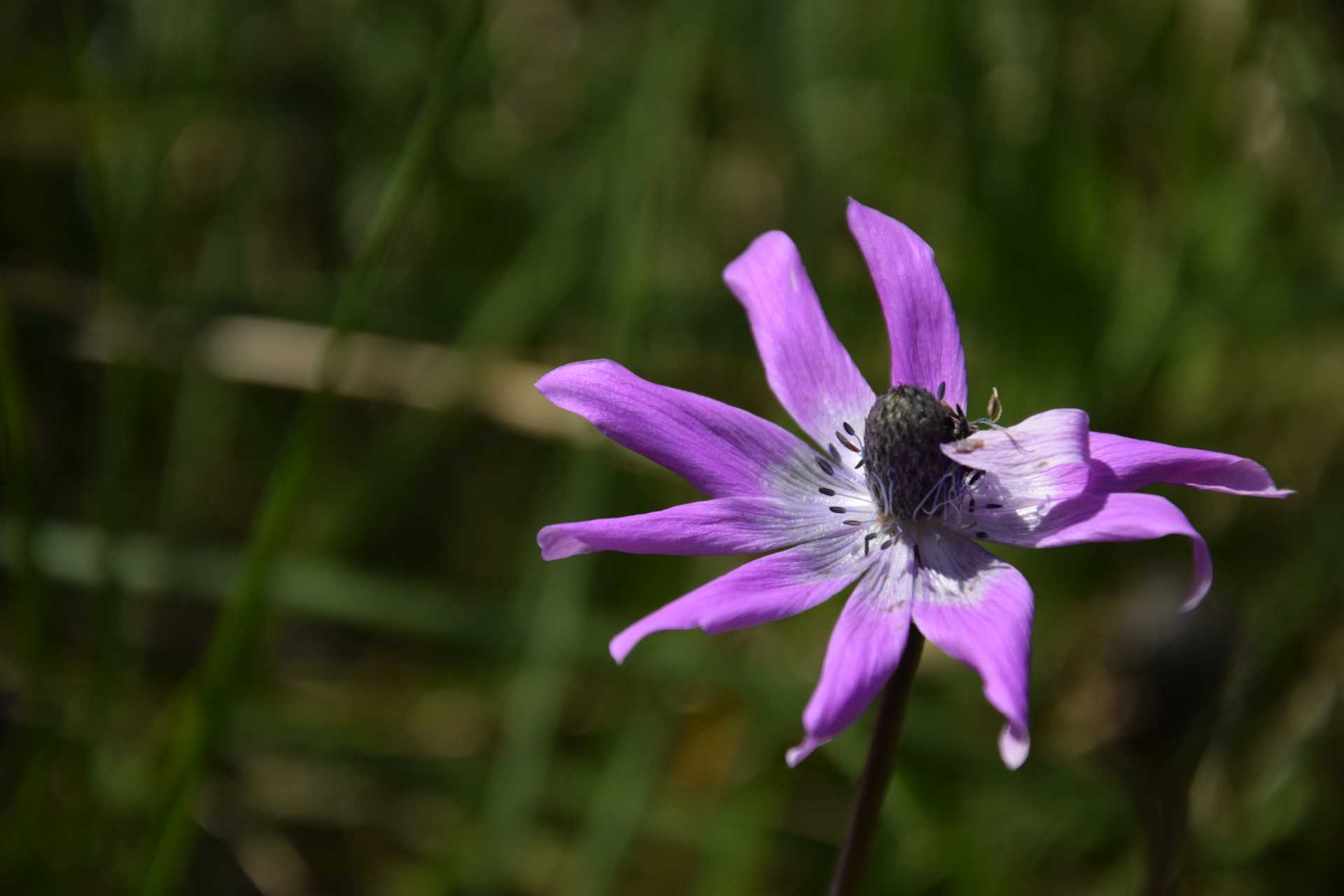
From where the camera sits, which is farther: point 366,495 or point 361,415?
point 361,415

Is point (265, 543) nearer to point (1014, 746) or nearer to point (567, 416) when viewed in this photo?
point (1014, 746)

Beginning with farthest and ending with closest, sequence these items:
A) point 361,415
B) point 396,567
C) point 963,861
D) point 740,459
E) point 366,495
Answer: point 361,415 < point 396,567 < point 366,495 < point 963,861 < point 740,459

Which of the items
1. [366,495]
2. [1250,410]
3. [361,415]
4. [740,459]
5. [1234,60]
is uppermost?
[1234,60]

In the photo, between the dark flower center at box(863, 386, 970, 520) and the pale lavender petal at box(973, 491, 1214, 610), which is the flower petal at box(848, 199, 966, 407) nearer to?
the dark flower center at box(863, 386, 970, 520)

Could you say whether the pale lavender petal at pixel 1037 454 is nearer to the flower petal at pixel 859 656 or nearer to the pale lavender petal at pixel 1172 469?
the pale lavender petal at pixel 1172 469

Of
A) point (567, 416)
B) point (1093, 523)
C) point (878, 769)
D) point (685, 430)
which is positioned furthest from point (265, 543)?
point (567, 416)

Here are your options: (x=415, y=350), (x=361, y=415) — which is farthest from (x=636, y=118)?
(x=361, y=415)

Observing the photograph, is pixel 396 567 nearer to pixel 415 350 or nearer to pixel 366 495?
pixel 366 495
